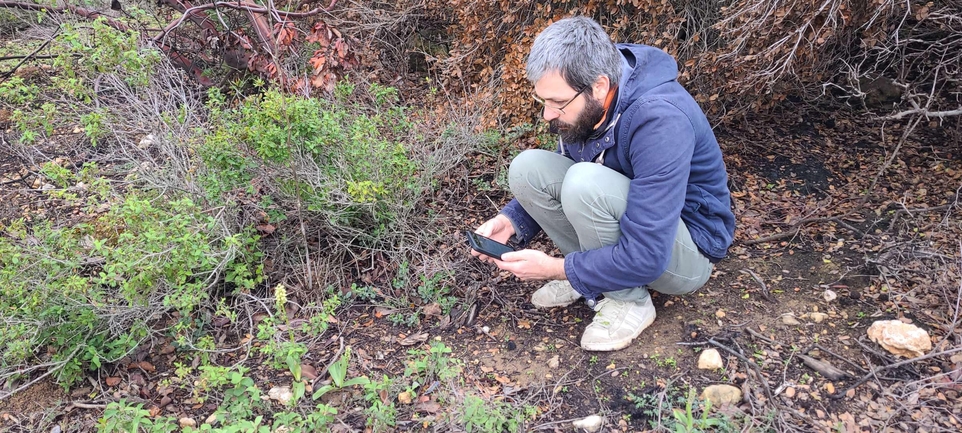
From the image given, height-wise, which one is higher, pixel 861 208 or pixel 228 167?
pixel 228 167

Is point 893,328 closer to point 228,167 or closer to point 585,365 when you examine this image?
point 585,365

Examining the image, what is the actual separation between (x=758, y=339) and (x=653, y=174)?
906 millimetres

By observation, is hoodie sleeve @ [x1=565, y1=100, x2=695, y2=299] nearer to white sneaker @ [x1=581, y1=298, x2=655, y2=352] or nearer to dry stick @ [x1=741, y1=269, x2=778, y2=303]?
white sneaker @ [x1=581, y1=298, x2=655, y2=352]

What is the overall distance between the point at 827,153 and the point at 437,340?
2.75 m

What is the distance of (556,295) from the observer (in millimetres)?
2701

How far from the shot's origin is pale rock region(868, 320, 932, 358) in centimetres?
217

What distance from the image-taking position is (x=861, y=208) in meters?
3.15

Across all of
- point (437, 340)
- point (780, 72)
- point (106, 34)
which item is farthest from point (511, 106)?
point (106, 34)

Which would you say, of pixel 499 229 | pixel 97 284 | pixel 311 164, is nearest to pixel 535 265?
pixel 499 229

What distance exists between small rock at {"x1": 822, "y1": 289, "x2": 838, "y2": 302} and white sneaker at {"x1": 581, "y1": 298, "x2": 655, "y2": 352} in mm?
772

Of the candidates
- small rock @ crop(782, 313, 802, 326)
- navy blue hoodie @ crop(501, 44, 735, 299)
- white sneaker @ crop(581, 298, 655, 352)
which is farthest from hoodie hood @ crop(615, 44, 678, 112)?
small rock @ crop(782, 313, 802, 326)

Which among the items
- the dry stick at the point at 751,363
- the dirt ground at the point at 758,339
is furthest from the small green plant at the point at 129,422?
the dry stick at the point at 751,363

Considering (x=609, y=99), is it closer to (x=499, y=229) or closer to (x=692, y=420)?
(x=499, y=229)

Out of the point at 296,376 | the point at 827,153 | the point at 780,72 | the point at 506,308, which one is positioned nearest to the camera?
the point at 296,376
